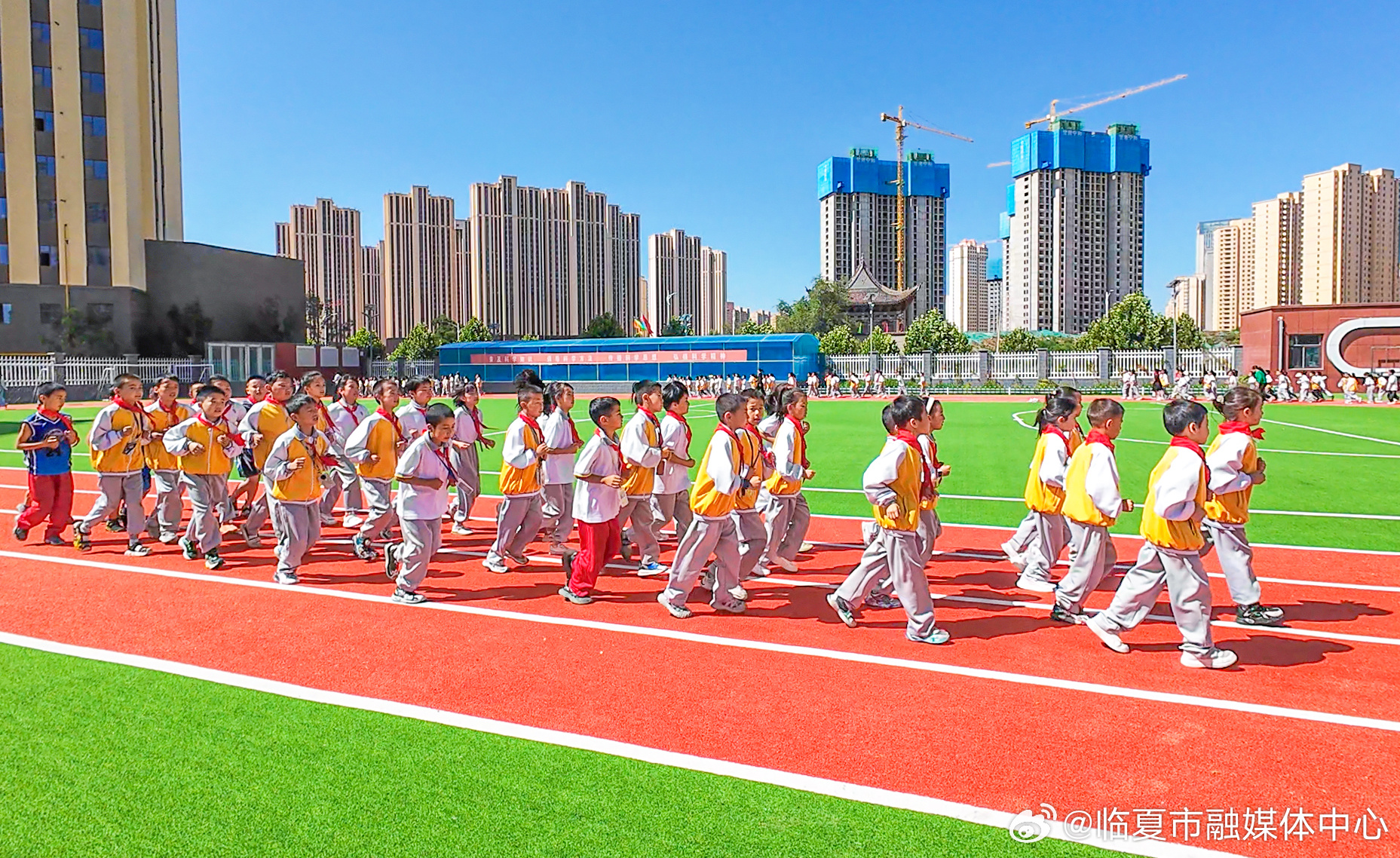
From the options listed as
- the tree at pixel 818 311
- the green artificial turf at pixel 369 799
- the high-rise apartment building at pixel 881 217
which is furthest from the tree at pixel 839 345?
the high-rise apartment building at pixel 881 217

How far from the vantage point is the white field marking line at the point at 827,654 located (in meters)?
4.75

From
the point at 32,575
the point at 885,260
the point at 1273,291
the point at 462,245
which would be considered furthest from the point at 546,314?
the point at 32,575

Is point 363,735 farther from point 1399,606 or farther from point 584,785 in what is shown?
point 1399,606

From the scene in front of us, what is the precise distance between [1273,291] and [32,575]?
364 feet

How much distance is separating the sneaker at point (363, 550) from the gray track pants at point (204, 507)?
1.29m

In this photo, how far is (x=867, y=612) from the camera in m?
6.82

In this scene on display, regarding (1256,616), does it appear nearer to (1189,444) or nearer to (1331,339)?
(1189,444)

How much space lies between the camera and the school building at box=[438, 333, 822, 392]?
46.6 metres

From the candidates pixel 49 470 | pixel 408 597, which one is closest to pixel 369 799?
pixel 408 597

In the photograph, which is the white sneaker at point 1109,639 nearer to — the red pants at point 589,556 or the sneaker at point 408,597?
the red pants at point 589,556

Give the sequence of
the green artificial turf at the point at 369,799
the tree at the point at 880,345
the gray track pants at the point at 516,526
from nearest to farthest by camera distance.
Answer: the green artificial turf at the point at 369,799 → the gray track pants at the point at 516,526 → the tree at the point at 880,345

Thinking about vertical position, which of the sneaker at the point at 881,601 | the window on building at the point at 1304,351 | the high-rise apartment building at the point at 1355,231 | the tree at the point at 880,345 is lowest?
the sneaker at the point at 881,601

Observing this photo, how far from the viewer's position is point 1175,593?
548 cm

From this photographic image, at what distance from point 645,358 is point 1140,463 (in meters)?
34.8
